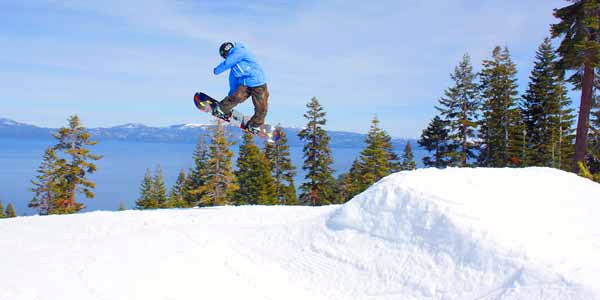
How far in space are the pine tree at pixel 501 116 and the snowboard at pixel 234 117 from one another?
27.1 m

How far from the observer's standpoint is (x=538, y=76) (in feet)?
112

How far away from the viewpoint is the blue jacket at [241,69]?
8.89 meters

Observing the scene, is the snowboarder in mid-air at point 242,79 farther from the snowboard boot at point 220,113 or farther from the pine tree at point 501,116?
the pine tree at point 501,116

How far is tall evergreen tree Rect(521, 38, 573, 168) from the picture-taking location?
32562mm

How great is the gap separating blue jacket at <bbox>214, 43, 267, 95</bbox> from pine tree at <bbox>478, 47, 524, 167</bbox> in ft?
97.0

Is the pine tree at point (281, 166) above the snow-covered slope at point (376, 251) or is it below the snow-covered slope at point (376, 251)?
above

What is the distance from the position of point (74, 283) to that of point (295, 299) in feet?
9.66

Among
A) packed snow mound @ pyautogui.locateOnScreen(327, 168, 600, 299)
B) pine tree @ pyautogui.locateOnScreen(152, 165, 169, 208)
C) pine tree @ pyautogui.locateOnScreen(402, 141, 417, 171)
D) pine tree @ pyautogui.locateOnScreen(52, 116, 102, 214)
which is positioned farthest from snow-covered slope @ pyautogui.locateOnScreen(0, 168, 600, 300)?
pine tree @ pyautogui.locateOnScreen(152, 165, 169, 208)

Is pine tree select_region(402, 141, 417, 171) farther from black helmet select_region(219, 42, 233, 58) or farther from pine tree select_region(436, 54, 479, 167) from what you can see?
black helmet select_region(219, 42, 233, 58)

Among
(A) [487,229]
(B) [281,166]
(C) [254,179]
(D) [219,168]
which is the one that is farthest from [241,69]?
(B) [281,166]

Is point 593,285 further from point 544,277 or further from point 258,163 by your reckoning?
point 258,163

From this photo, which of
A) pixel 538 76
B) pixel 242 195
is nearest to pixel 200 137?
pixel 242 195

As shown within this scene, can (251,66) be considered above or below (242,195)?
above

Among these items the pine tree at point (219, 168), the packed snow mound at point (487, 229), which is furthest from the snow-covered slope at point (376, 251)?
the pine tree at point (219, 168)
